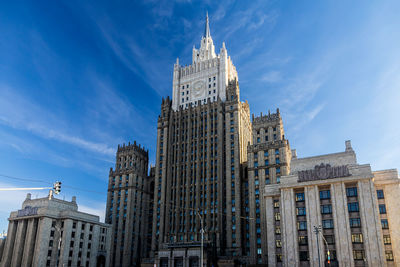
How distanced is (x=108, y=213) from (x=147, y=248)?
841 inches

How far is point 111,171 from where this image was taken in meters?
155

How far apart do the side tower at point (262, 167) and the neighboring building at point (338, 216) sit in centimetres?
1998

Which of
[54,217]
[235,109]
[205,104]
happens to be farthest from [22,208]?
[235,109]

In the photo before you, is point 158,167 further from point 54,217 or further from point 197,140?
point 54,217

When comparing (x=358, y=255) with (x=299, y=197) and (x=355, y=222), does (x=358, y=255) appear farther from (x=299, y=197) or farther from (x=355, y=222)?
(x=299, y=197)

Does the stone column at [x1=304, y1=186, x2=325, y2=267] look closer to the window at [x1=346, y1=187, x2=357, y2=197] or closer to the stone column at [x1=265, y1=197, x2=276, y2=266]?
the window at [x1=346, y1=187, x2=357, y2=197]

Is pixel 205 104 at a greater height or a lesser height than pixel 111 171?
greater

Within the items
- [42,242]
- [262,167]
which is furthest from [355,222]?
[42,242]

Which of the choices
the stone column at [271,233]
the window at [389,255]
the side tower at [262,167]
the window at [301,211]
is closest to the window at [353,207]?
the window at [301,211]

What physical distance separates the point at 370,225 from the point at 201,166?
65935 mm

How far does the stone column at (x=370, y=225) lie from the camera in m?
78.3

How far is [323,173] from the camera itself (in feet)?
297

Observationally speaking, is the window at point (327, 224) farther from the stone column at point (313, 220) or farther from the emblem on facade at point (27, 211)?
the emblem on facade at point (27, 211)

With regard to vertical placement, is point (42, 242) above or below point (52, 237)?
below
